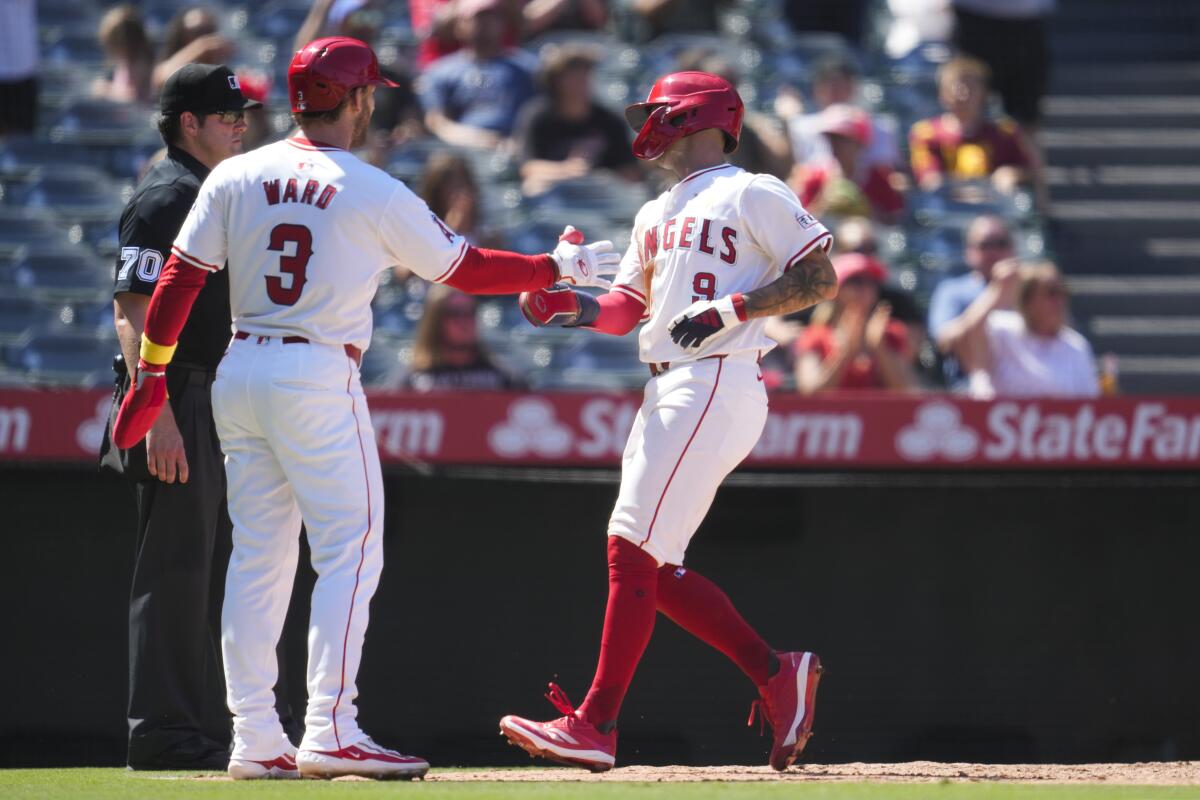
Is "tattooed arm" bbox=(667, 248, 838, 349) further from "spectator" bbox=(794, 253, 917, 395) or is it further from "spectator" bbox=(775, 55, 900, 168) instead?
"spectator" bbox=(775, 55, 900, 168)

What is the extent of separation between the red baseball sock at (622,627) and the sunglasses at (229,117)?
1.57 metres

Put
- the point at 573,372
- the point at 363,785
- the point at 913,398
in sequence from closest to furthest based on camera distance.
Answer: the point at 363,785, the point at 913,398, the point at 573,372

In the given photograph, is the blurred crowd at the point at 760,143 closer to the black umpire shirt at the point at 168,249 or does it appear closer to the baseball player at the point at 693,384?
the black umpire shirt at the point at 168,249

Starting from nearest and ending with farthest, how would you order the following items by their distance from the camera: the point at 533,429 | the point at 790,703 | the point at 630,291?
the point at 790,703
the point at 630,291
the point at 533,429

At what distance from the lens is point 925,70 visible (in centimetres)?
1055

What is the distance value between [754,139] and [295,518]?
485 cm

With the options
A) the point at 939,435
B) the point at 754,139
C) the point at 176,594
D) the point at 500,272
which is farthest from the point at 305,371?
the point at 754,139

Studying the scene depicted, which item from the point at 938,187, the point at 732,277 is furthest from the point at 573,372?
the point at 732,277

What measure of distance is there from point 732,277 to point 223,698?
2007 mm

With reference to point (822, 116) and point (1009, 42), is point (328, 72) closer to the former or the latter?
point (822, 116)

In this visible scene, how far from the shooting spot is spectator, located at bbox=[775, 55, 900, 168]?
9070 mm

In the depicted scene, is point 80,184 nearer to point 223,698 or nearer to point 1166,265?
point 223,698

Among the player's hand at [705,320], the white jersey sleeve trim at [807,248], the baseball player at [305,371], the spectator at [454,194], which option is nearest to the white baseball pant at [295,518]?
the baseball player at [305,371]

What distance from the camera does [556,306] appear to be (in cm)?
457
